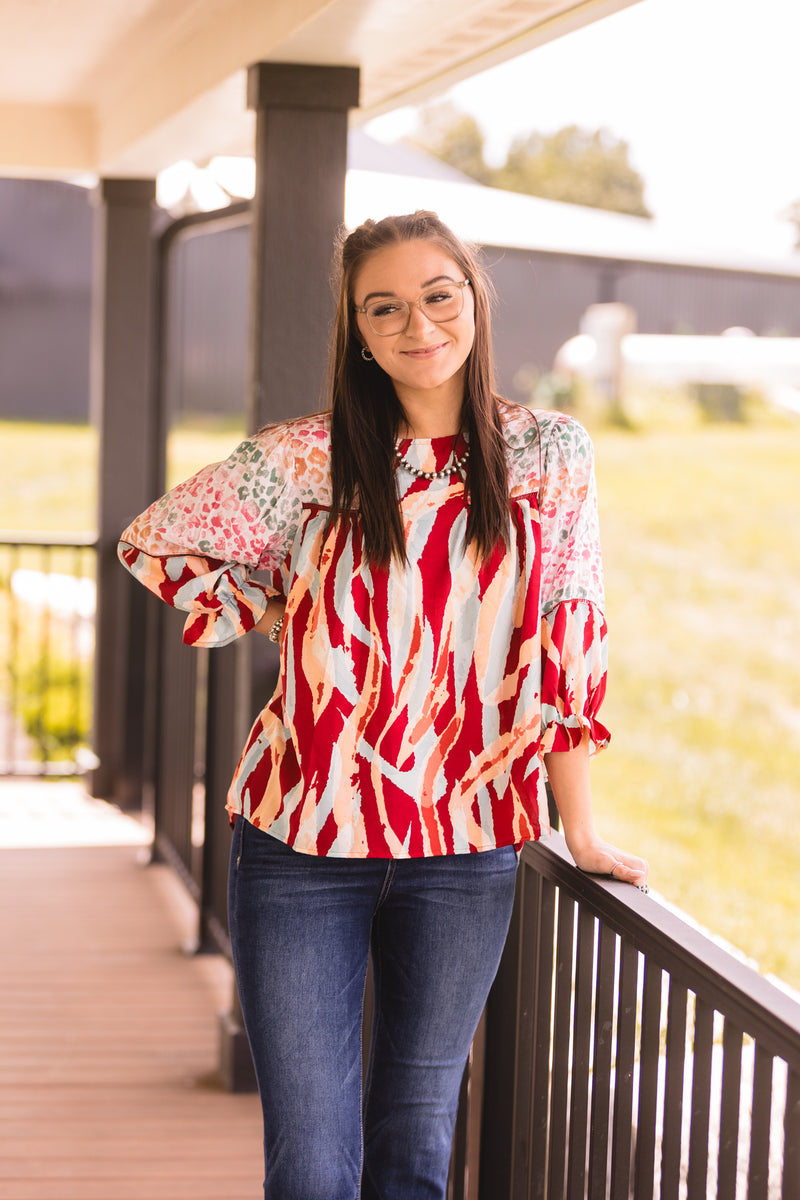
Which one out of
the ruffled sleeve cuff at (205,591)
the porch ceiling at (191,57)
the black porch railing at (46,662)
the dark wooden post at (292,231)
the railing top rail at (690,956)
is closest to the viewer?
the railing top rail at (690,956)

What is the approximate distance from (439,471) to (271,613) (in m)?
0.33

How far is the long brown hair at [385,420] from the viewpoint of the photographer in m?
1.62

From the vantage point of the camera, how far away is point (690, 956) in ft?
4.75

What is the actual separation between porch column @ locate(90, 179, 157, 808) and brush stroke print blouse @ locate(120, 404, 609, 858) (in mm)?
3777

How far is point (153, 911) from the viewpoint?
4332mm

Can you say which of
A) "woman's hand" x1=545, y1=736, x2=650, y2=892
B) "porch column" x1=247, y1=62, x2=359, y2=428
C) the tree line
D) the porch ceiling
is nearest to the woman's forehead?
"woman's hand" x1=545, y1=736, x2=650, y2=892

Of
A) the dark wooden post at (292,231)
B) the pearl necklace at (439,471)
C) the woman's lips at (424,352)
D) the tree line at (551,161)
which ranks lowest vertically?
the pearl necklace at (439,471)

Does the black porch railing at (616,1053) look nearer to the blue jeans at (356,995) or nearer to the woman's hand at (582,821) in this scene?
the woman's hand at (582,821)

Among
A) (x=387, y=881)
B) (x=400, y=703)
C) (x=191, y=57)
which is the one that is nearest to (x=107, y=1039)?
(x=387, y=881)

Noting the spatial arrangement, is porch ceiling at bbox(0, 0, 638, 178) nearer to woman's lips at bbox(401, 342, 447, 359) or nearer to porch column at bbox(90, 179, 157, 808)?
porch column at bbox(90, 179, 157, 808)

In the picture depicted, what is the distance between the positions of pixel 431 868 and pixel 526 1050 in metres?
0.48

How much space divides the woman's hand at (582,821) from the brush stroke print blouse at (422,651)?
31mm

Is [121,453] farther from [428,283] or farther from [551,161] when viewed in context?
[551,161]

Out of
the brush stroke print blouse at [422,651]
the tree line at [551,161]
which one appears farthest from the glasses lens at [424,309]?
the tree line at [551,161]
